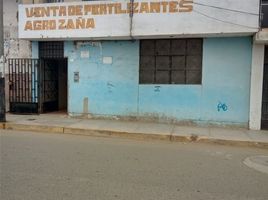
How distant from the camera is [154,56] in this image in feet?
33.6

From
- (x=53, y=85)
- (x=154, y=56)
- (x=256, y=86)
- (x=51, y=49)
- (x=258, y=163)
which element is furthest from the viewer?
(x=53, y=85)

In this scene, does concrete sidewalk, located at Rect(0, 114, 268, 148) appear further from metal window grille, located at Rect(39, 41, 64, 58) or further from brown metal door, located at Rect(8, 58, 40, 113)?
metal window grille, located at Rect(39, 41, 64, 58)

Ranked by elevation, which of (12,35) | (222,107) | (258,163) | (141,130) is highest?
(12,35)

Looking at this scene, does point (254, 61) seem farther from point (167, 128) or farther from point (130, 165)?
point (130, 165)

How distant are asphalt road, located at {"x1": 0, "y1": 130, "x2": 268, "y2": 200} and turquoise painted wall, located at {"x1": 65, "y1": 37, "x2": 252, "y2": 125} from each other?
2.29 metres

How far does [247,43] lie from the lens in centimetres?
935

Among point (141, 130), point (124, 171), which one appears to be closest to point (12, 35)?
point (141, 130)

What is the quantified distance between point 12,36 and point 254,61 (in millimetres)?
9460

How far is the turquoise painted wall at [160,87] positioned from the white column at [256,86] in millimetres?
171

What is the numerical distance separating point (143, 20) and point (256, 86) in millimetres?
4294

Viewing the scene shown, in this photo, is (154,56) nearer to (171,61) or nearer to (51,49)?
(171,61)

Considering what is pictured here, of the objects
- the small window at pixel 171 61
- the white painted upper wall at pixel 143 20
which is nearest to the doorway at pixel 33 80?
the white painted upper wall at pixel 143 20

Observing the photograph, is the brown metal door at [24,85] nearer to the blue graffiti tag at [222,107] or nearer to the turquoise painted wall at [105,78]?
the turquoise painted wall at [105,78]


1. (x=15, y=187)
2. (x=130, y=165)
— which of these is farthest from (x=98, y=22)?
(x=15, y=187)
